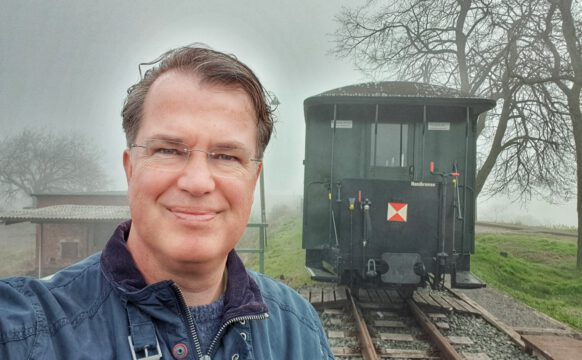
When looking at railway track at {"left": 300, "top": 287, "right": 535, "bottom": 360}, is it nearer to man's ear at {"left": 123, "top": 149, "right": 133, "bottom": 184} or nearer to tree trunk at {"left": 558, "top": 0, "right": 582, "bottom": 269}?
man's ear at {"left": 123, "top": 149, "right": 133, "bottom": 184}

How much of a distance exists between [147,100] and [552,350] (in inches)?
205

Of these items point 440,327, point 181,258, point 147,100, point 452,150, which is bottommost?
point 440,327

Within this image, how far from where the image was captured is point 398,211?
228 inches

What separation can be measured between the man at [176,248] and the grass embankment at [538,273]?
6773mm

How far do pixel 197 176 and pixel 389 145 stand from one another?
5992 millimetres

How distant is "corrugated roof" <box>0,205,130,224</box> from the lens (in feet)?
26.3

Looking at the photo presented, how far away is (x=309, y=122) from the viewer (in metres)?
6.88

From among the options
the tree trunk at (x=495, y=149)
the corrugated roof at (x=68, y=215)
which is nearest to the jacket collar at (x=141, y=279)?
the corrugated roof at (x=68, y=215)

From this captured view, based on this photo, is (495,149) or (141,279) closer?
(141,279)

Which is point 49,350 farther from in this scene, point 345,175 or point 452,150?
point 452,150

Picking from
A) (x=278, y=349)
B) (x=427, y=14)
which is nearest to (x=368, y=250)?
(x=278, y=349)

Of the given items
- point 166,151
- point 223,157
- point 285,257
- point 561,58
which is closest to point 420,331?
point 223,157

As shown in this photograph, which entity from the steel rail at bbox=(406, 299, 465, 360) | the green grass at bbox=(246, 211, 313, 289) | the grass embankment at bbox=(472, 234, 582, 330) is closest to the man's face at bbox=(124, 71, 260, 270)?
the steel rail at bbox=(406, 299, 465, 360)

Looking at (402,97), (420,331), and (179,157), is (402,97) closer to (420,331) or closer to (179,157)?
(420,331)
